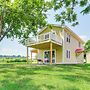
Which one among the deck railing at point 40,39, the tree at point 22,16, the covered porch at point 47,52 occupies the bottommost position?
the covered porch at point 47,52

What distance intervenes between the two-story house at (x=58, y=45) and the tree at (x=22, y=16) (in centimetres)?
182

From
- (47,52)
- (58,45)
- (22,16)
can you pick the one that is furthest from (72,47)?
(22,16)

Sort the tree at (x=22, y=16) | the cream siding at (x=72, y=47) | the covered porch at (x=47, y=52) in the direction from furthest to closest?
1. the cream siding at (x=72, y=47)
2. the covered porch at (x=47, y=52)
3. the tree at (x=22, y=16)

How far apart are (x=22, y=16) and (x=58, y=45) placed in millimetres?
8278

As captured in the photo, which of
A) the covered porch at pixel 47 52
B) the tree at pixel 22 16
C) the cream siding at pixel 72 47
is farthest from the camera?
the cream siding at pixel 72 47

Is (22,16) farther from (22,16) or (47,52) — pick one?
(47,52)

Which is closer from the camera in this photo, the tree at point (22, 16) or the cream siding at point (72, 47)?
the tree at point (22, 16)

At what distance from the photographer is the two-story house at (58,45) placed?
3278 cm

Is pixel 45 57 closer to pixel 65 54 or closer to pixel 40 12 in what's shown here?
pixel 65 54

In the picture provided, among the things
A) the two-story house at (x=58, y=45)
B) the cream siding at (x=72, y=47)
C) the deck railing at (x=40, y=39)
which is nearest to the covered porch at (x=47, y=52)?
the two-story house at (x=58, y=45)

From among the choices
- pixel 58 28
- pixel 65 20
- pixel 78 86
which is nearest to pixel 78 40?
pixel 58 28

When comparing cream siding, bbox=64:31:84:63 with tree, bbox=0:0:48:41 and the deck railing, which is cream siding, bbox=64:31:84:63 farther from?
tree, bbox=0:0:48:41

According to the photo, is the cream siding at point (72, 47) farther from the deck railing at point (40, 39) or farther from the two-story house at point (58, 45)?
the deck railing at point (40, 39)

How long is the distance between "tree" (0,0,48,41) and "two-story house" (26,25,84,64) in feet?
5.96
